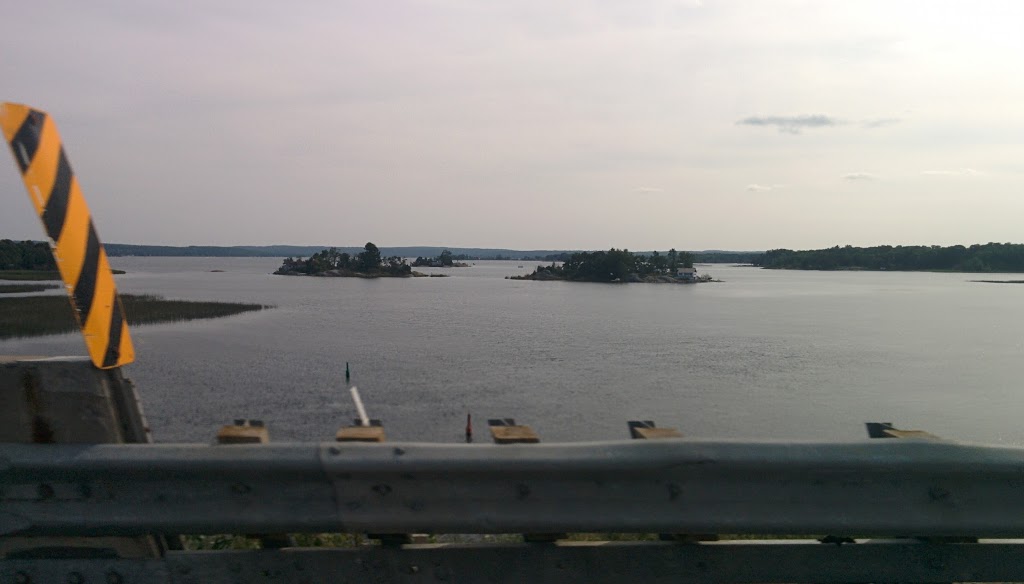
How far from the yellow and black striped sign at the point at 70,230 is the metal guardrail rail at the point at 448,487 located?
59 centimetres

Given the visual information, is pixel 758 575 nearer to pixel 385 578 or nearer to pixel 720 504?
pixel 720 504

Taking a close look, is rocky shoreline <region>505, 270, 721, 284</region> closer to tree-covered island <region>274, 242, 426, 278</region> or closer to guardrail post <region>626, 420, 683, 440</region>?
tree-covered island <region>274, 242, 426, 278</region>

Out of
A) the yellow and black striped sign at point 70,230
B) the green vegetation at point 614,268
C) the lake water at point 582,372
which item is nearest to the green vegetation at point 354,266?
the green vegetation at point 614,268

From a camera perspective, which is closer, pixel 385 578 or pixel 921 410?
pixel 385 578

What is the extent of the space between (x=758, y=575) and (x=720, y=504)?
1.69 ft

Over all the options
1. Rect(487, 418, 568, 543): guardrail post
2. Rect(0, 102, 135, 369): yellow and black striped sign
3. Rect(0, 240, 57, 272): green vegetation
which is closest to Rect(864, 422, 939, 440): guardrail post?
Rect(487, 418, 568, 543): guardrail post

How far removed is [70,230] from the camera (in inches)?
148

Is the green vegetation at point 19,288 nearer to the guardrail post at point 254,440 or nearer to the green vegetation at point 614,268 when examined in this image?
the guardrail post at point 254,440

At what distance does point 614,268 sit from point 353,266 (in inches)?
2269

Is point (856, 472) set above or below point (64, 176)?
below

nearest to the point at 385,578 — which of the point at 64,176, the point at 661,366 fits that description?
the point at 64,176

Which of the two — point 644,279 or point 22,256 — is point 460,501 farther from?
point 644,279

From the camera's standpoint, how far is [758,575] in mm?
3742

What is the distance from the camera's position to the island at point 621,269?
515ft
